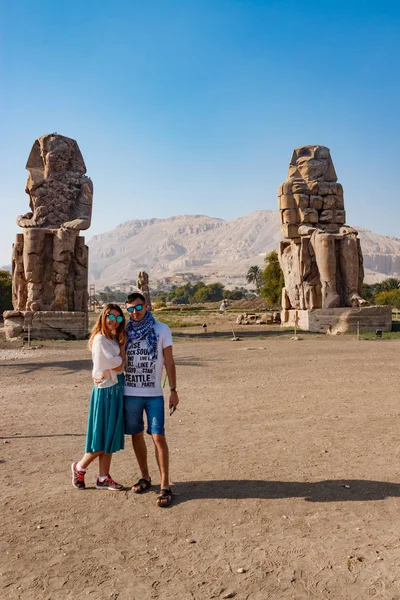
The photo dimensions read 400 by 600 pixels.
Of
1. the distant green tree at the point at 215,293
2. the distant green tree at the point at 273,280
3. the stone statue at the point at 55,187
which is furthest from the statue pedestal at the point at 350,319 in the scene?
the distant green tree at the point at 215,293

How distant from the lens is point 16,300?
15.4 m

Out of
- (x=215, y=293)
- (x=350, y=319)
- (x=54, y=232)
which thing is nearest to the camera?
(x=54, y=232)

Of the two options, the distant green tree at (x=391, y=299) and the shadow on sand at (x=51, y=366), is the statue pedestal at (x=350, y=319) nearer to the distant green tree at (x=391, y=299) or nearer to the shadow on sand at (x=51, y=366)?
the shadow on sand at (x=51, y=366)

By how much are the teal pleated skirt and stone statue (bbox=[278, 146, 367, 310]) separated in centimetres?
1207

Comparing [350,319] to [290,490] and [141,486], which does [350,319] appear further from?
[141,486]

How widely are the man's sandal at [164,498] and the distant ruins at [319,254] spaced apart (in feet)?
39.2

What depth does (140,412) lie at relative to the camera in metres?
3.98

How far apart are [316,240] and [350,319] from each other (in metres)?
2.47

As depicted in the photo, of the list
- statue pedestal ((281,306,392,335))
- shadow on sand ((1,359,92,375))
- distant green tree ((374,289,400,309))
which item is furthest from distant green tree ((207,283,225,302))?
shadow on sand ((1,359,92,375))

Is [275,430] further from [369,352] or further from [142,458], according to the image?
[369,352]

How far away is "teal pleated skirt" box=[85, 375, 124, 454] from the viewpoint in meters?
3.91

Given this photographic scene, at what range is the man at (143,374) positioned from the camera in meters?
3.94

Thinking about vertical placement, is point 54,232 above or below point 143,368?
above

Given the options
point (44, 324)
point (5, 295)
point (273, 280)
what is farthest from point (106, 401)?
point (273, 280)
